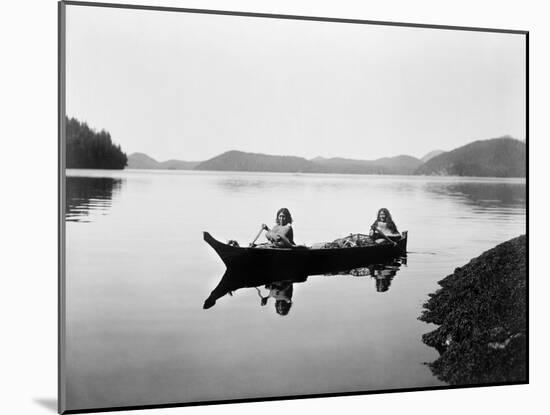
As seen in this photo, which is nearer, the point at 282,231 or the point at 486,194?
the point at 282,231

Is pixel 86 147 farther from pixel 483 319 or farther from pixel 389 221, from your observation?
pixel 483 319

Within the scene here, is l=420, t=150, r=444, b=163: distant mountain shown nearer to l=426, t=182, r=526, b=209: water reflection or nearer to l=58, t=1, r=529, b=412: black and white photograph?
l=58, t=1, r=529, b=412: black and white photograph

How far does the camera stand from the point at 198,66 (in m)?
5.70

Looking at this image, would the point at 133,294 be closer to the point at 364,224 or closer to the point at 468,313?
the point at 364,224

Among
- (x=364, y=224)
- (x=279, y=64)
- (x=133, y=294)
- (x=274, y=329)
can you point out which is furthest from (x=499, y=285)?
(x=133, y=294)

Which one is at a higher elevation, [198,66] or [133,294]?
[198,66]

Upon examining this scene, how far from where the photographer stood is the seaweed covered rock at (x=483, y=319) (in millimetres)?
6062

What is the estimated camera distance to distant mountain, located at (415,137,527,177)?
625 cm

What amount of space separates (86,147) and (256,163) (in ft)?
3.58

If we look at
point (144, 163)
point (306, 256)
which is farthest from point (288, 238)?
point (144, 163)

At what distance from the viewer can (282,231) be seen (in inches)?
229

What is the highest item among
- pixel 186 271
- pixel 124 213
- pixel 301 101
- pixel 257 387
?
pixel 301 101

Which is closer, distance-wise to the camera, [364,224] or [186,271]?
[186,271]

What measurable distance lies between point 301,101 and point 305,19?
0.54m
